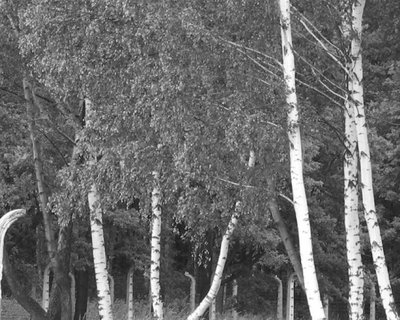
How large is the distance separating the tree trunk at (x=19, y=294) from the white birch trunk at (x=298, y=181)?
715 centimetres

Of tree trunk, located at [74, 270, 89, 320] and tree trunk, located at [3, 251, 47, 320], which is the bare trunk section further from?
tree trunk, located at [74, 270, 89, 320]

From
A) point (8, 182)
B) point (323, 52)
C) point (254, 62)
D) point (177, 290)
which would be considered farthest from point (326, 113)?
point (177, 290)

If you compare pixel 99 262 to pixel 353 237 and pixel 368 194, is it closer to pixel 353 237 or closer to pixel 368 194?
pixel 353 237

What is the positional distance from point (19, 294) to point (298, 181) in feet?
25.1

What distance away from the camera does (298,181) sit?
1445 cm

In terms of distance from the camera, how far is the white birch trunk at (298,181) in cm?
1414

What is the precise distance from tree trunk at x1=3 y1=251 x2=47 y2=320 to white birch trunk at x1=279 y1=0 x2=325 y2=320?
7152mm

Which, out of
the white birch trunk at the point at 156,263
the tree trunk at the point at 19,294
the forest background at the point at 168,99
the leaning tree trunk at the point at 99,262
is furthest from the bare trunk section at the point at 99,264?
the tree trunk at the point at 19,294

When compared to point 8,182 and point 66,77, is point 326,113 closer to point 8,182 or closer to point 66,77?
point 66,77

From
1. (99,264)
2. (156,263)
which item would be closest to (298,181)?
(156,263)

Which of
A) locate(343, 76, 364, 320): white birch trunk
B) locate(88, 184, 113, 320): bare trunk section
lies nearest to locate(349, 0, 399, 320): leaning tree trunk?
locate(343, 76, 364, 320): white birch trunk

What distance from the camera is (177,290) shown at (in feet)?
117

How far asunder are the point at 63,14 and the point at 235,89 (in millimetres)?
3916

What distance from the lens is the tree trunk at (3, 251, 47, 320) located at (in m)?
18.8
